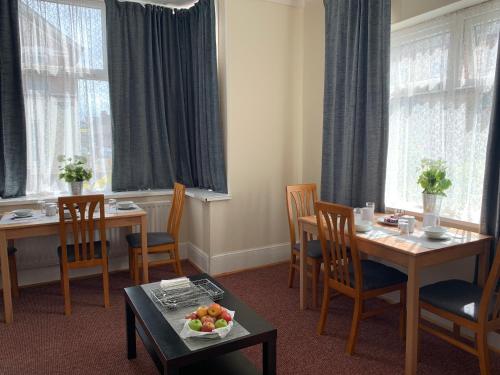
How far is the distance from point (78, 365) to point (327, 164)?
97.7 inches

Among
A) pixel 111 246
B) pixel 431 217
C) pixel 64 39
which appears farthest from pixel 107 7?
pixel 431 217

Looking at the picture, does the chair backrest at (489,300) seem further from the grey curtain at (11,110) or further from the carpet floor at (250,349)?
the grey curtain at (11,110)

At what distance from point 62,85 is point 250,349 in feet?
9.99

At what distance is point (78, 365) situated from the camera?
235 centimetres

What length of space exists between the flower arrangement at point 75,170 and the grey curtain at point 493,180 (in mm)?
3249

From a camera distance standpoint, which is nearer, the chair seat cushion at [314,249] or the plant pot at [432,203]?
the plant pot at [432,203]

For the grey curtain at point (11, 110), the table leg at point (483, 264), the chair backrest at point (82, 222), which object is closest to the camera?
the table leg at point (483, 264)

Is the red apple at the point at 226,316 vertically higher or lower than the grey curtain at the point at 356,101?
lower

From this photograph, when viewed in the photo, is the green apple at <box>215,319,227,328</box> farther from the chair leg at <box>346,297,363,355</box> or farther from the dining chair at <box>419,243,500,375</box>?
the dining chair at <box>419,243,500,375</box>

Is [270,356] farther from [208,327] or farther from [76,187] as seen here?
[76,187]

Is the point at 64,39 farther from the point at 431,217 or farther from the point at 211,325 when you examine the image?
the point at 431,217

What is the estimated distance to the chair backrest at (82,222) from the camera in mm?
2936

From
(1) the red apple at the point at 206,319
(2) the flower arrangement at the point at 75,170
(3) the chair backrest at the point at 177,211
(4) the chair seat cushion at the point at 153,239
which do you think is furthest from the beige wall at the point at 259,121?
(1) the red apple at the point at 206,319

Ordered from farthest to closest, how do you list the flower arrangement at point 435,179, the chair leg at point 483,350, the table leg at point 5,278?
the table leg at point 5,278 < the flower arrangement at point 435,179 < the chair leg at point 483,350
